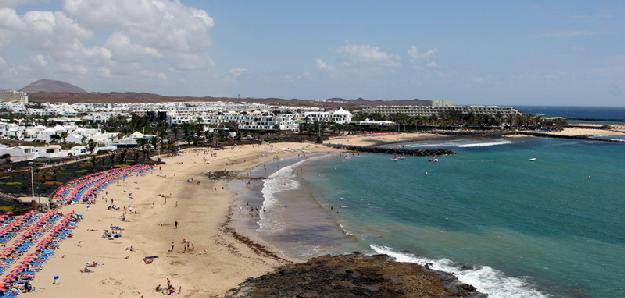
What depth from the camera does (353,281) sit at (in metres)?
27.5

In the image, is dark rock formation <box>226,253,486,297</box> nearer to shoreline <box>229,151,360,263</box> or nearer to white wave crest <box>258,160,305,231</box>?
shoreline <box>229,151,360,263</box>

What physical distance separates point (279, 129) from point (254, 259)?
97.2 metres

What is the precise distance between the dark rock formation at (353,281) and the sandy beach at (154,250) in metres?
1.94

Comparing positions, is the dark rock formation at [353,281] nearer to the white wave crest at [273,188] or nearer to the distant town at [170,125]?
the white wave crest at [273,188]

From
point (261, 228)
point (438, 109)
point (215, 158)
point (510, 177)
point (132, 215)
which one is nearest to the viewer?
point (261, 228)

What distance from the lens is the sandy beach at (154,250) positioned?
2695 centimetres

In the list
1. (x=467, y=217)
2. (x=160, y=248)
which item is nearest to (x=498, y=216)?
(x=467, y=217)

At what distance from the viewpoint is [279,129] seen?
128375mm

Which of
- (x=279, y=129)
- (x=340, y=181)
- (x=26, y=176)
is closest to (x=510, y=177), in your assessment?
(x=340, y=181)

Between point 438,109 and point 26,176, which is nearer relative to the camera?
point 26,176

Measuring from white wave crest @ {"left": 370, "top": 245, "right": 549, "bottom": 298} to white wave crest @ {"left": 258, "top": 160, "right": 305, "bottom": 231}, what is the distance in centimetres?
1129

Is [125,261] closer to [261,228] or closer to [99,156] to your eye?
[261,228]

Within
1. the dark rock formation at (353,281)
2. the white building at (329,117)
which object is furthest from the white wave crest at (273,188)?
the white building at (329,117)

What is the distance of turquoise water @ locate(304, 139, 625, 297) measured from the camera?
100.0 feet
